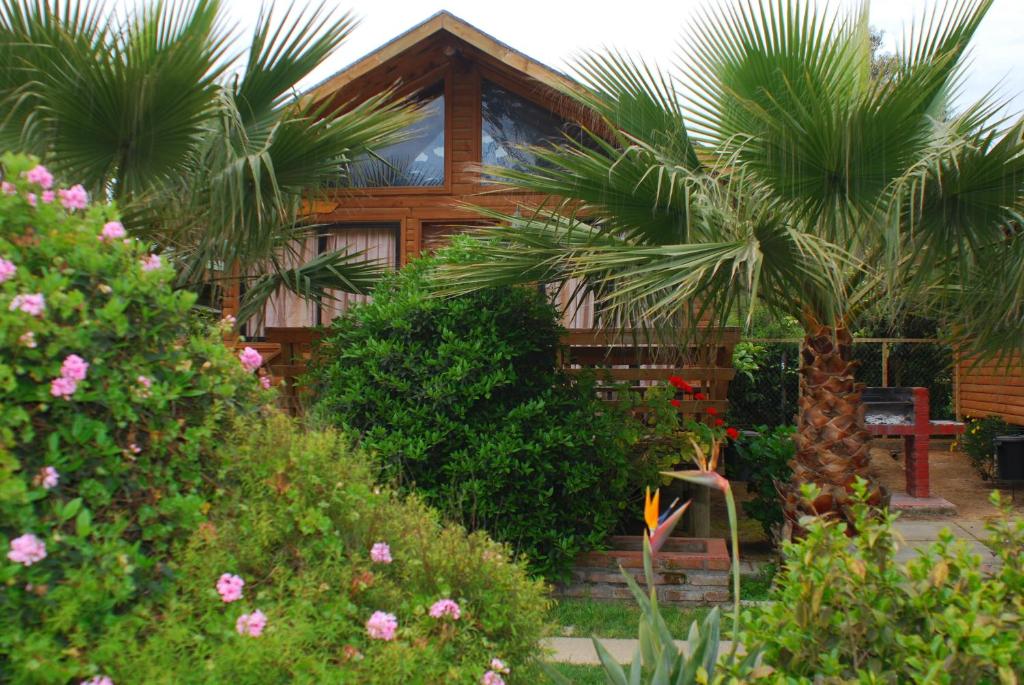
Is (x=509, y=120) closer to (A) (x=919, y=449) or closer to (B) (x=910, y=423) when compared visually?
(B) (x=910, y=423)

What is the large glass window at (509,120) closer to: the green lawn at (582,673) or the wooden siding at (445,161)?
the wooden siding at (445,161)

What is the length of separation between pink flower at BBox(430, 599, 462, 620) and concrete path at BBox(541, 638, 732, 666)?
1.94 m

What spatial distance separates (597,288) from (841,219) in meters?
1.77

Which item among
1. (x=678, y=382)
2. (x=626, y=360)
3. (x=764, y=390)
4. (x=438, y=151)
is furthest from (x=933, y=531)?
(x=438, y=151)

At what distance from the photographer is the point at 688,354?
7.70 m

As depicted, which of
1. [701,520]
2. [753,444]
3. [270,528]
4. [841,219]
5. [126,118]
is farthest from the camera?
[753,444]

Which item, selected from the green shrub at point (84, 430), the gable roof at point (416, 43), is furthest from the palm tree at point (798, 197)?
the gable roof at point (416, 43)

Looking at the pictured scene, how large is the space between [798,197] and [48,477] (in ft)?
13.2

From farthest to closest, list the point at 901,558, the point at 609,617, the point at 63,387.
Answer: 1. the point at 901,558
2. the point at 609,617
3. the point at 63,387

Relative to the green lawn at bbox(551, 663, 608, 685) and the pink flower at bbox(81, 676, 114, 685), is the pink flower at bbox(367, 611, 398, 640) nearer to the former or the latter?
the pink flower at bbox(81, 676, 114, 685)

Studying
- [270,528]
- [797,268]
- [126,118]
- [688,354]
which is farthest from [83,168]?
[688,354]

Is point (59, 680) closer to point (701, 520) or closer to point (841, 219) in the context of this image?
point (841, 219)

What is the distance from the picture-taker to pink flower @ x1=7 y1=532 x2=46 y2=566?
1.98m

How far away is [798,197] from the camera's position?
4.85 meters
